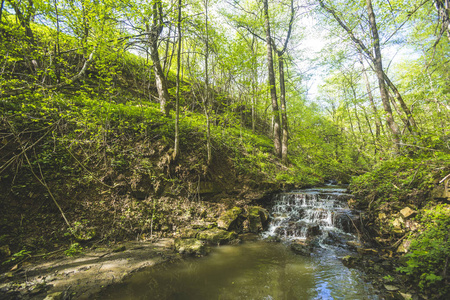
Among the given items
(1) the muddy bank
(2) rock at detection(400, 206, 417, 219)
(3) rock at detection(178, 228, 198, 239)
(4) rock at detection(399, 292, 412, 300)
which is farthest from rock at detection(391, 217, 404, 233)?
(1) the muddy bank

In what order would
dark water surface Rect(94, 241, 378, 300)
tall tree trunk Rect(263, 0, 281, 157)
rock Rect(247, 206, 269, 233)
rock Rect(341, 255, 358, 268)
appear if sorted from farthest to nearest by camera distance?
tall tree trunk Rect(263, 0, 281, 157) → rock Rect(247, 206, 269, 233) → rock Rect(341, 255, 358, 268) → dark water surface Rect(94, 241, 378, 300)

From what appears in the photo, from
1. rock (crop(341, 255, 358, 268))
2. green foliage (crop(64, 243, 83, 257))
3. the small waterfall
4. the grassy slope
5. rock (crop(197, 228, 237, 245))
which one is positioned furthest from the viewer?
the small waterfall

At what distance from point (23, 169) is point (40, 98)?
2029 millimetres

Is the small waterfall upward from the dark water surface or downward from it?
upward

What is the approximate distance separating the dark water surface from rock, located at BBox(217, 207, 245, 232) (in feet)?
4.11

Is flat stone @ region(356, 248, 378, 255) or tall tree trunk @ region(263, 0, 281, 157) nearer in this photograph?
flat stone @ region(356, 248, 378, 255)

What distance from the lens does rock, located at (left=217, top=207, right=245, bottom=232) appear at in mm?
6173

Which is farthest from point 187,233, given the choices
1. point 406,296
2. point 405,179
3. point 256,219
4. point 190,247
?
point 405,179

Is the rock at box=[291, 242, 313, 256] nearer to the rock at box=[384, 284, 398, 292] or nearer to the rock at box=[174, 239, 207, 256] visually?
the rock at box=[384, 284, 398, 292]

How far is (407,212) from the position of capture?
4809 millimetres

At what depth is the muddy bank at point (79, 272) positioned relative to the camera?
3.05 meters

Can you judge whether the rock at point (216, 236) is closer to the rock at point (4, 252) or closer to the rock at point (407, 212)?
the rock at point (4, 252)

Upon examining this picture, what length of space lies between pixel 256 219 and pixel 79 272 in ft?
17.0

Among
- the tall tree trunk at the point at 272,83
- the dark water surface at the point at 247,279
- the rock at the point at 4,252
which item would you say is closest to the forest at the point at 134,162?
the rock at the point at 4,252
